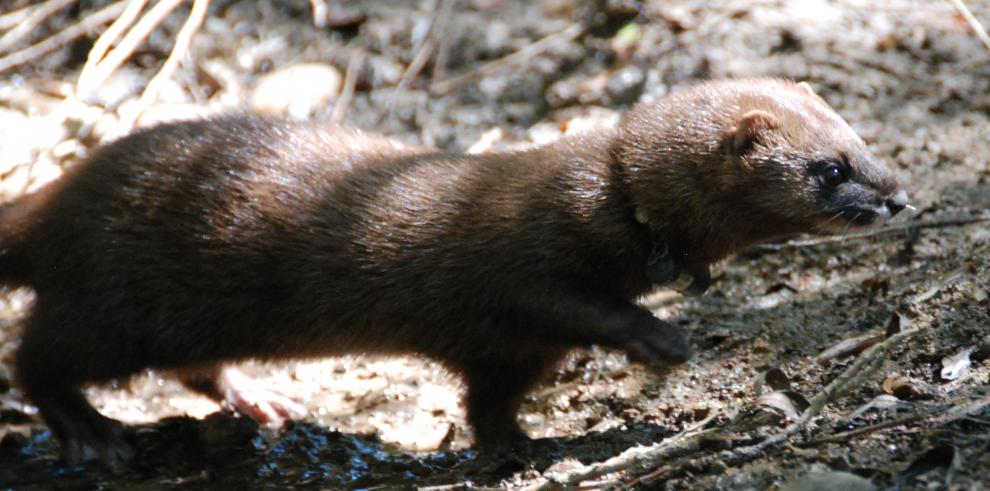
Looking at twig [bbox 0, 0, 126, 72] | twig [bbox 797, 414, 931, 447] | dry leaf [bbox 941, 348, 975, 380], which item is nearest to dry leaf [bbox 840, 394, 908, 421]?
twig [bbox 797, 414, 931, 447]

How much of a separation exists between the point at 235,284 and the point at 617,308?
5.92 ft

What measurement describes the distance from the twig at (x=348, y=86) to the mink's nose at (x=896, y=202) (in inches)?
173

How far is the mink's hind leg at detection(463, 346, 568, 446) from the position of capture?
18.4 feet

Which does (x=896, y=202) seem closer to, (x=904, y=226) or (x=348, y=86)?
(x=904, y=226)

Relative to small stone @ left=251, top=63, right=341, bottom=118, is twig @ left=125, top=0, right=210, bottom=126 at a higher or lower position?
higher

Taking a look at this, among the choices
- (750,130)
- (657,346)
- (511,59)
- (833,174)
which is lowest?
(657,346)

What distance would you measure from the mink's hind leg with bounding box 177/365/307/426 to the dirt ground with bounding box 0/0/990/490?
0.31 feet

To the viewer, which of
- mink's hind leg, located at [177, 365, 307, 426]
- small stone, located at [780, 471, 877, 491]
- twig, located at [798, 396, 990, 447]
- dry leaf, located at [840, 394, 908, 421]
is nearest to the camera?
small stone, located at [780, 471, 877, 491]

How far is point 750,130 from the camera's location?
5.10m

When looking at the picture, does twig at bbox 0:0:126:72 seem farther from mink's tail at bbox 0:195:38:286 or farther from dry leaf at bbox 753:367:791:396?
dry leaf at bbox 753:367:791:396

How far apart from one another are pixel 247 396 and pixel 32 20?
347cm

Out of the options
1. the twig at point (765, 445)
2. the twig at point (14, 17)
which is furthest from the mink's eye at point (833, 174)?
the twig at point (14, 17)

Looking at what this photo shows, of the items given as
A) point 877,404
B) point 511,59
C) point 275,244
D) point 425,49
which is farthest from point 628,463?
point 425,49

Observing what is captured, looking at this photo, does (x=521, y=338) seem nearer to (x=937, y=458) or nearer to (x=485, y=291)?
(x=485, y=291)
